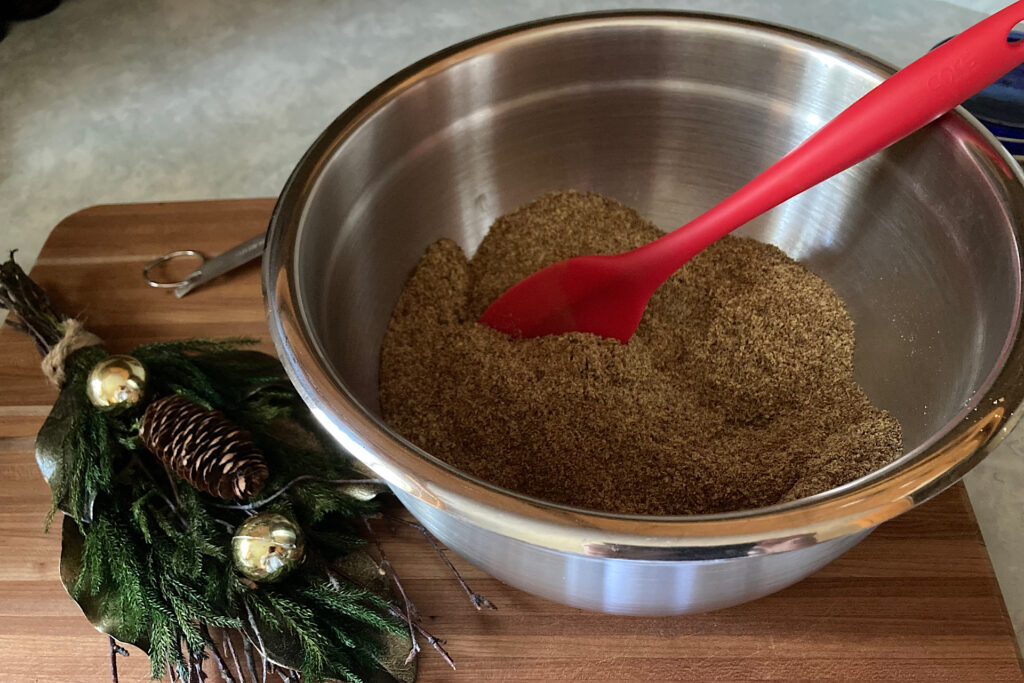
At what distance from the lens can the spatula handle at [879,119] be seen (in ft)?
2.08

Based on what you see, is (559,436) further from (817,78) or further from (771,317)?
(817,78)

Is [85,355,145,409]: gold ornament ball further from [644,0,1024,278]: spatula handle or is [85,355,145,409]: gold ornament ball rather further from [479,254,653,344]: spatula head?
[644,0,1024,278]: spatula handle

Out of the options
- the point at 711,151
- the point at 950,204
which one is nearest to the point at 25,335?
the point at 711,151

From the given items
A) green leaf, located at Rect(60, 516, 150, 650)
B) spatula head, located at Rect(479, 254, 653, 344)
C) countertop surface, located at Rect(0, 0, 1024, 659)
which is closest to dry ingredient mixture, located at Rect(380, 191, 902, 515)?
spatula head, located at Rect(479, 254, 653, 344)

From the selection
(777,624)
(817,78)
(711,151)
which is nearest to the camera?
(777,624)

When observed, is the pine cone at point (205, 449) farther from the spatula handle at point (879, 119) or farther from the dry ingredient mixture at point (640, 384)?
the spatula handle at point (879, 119)

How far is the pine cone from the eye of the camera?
0.65 metres

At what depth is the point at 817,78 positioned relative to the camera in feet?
2.61

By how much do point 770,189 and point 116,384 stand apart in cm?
59

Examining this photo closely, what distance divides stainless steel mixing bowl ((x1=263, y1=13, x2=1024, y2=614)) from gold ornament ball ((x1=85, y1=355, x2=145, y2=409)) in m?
0.19

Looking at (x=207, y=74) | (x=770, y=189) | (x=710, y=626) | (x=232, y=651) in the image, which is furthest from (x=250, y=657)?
(x=207, y=74)

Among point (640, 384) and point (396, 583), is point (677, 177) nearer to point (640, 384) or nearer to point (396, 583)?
point (640, 384)

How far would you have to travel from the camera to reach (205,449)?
653 millimetres

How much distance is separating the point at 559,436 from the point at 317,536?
0.21m
